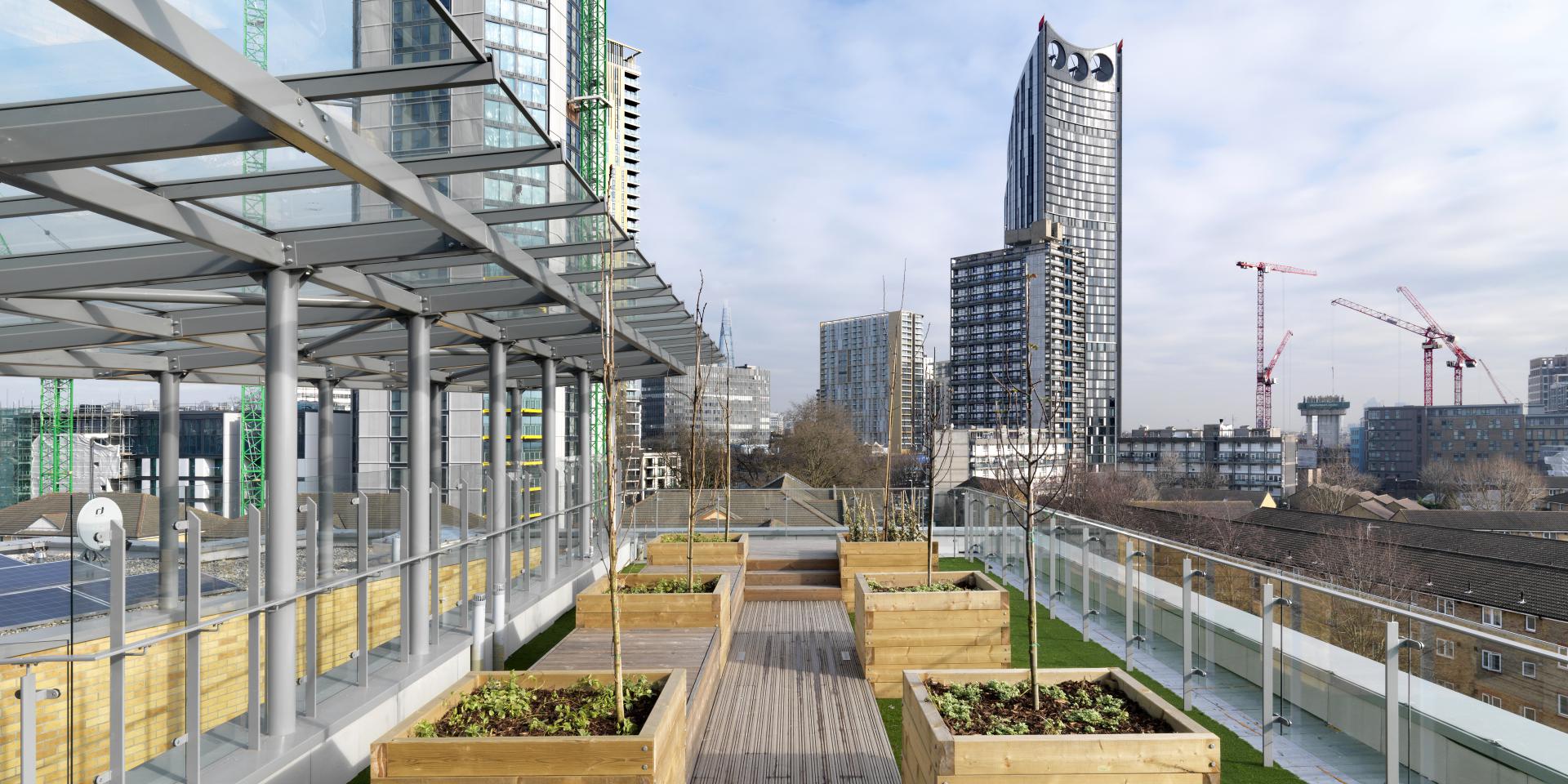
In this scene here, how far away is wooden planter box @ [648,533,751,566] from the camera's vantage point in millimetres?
11586

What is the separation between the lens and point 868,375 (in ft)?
412

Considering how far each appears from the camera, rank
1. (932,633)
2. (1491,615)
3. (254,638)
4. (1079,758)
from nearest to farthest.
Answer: (1079,758)
(254,638)
(932,633)
(1491,615)

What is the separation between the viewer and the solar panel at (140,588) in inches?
147

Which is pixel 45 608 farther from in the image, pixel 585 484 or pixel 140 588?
pixel 585 484

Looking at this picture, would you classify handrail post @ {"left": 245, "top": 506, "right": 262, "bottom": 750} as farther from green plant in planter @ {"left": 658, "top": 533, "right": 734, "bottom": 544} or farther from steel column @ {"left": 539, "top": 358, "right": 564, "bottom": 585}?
green plant in planter @ {"left": 658, "top": 533, "right": 734, "bottom": 544}

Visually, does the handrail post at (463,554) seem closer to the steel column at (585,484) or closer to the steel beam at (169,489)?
the steel beam at (169,489)

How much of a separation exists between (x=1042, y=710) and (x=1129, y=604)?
11.7 ft

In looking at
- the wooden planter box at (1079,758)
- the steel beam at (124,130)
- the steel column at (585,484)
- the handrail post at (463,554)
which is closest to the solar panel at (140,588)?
the steel beam at (124,130)

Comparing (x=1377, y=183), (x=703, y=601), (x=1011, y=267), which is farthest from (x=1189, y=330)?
(x=703, y=601)

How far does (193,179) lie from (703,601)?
526 cm

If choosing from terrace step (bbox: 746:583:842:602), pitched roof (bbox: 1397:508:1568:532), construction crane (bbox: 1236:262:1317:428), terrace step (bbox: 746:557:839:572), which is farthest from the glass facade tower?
terrace step (bbox: 746:583:842:602)

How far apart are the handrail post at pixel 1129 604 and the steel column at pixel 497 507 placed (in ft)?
18.8

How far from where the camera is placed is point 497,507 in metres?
9.07

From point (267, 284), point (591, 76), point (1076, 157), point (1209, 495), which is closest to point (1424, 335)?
point (1076, 157)
